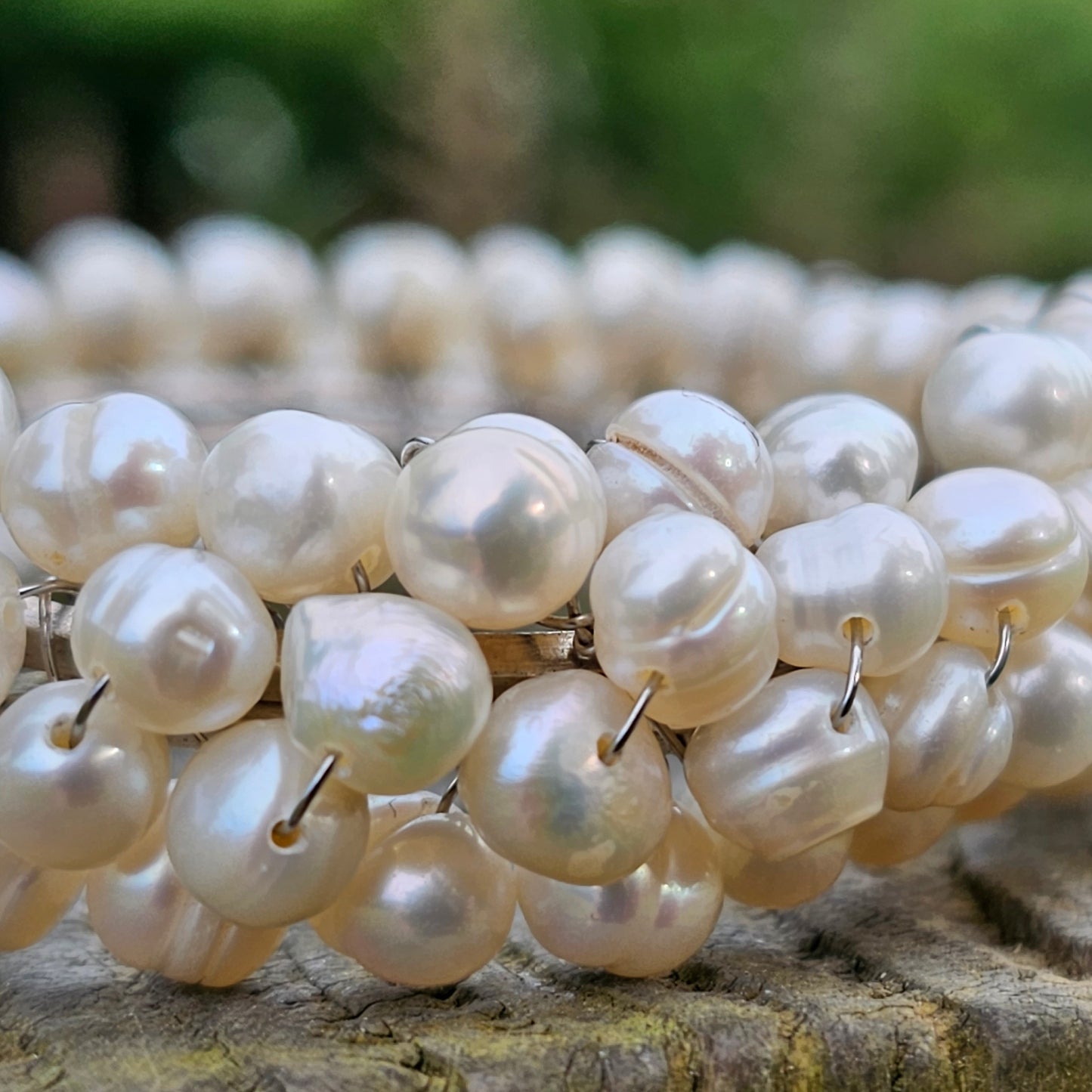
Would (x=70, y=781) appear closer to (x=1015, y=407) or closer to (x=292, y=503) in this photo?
(x=292, y=503)

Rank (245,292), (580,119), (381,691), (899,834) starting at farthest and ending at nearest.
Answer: (580,119) → (245,292) → (899,834) → (381,691)

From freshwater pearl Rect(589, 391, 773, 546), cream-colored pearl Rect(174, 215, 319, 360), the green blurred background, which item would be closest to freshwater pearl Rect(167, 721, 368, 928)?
freshwater pearl Rect(589, 391, 773, 546)

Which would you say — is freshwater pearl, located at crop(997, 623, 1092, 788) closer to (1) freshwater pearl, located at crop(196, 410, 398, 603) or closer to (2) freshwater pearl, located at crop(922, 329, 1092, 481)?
(2) freshwater pearl, located at crop(922, 329, 1092, 481)

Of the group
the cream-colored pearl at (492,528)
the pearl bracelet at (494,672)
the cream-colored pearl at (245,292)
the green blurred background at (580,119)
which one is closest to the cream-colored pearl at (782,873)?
the pearl bracelet at (494,672)

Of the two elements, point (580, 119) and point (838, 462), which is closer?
point (838, 462)

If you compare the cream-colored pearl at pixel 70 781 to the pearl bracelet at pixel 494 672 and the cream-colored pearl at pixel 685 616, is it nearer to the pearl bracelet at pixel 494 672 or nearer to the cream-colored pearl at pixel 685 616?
the pearl bracelet at pixel 494 672

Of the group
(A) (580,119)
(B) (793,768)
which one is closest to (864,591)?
(B) (793,768)
